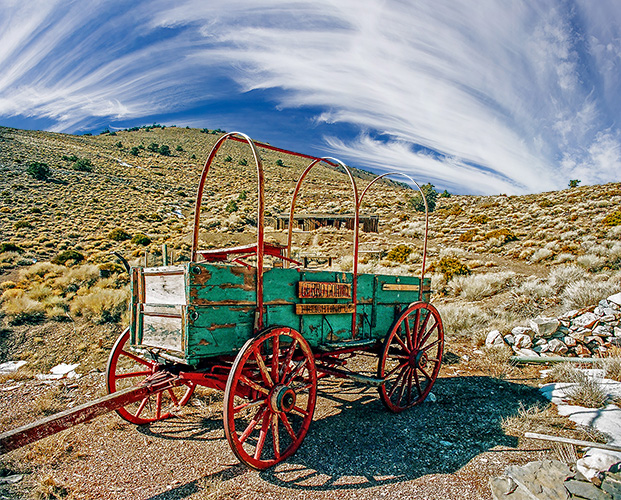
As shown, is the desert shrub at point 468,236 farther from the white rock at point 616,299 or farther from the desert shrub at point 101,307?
the desert shrub at point 101,307

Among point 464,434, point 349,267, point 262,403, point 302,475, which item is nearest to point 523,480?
point 464,434

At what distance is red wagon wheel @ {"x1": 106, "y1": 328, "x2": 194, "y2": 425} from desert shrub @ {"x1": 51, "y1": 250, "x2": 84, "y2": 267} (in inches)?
494

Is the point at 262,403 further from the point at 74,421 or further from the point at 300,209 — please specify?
the point at 300,209

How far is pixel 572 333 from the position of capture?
22.9 feet

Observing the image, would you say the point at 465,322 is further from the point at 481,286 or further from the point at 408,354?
the point at 408,354

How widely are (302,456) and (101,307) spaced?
7155 millimetres

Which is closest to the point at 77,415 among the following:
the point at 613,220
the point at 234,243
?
the point at 234,243

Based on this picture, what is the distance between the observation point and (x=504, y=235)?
63.5ft

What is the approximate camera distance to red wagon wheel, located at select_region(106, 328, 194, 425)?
3.98 m

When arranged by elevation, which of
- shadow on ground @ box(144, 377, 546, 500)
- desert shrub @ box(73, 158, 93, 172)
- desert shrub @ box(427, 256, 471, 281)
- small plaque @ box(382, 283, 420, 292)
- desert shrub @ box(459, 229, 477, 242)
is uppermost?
desert shrub @ box(73, 158, 93, 172)

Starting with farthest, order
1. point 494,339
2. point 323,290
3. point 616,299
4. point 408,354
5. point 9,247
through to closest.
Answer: point 9,247, point 494,339, point 616,299, point 408,354, point 323,290

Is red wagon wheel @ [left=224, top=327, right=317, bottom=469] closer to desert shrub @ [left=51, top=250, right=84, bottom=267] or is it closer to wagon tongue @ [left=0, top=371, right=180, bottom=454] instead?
wagon tongue @ [left=0, top=371, right=180, bottom=454]

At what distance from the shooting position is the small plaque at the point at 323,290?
12.3ft

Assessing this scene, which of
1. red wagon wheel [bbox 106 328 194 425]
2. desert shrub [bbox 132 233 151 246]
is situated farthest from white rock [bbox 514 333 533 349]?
desert shrub [bbox 132 233 151 246]
